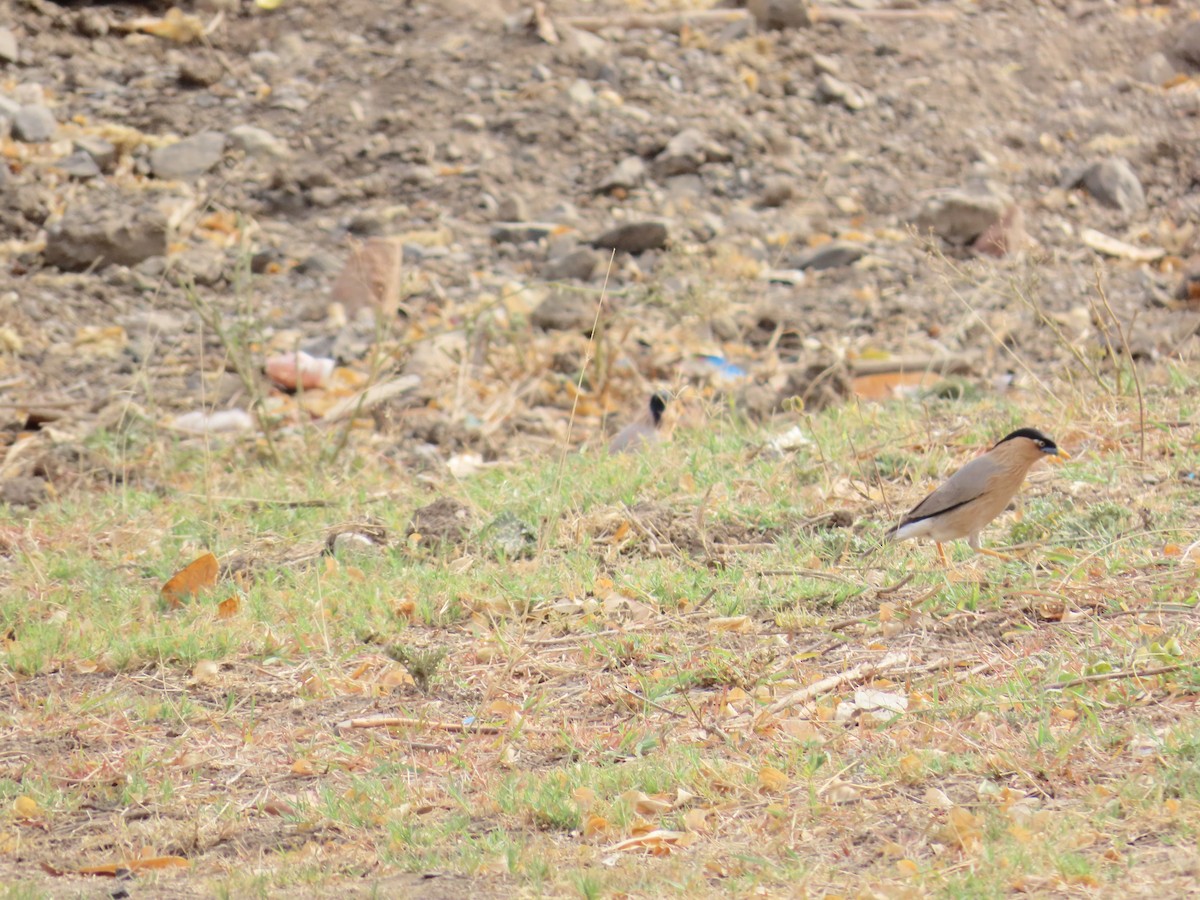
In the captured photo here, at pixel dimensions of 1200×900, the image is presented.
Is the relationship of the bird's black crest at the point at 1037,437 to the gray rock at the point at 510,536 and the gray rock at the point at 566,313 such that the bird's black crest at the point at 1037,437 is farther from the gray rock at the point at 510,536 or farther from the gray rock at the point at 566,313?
the gray rock at the point at 566,313

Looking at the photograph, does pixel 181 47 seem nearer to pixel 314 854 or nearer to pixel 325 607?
pixel 325 607

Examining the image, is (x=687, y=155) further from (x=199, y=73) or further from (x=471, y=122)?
(x=199, y=73)

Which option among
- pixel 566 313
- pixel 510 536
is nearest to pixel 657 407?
pixel 510 536

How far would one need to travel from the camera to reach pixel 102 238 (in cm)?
969

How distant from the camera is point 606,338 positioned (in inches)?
318

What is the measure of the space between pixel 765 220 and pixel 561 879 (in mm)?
8553

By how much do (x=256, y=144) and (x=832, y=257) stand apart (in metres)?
4.70

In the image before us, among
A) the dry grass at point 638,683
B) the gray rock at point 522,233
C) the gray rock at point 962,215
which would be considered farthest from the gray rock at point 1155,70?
the dry grass at point 638,683

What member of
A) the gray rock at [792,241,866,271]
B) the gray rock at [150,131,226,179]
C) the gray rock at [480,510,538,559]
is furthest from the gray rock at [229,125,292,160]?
the gray rock at [480,510,538,559]

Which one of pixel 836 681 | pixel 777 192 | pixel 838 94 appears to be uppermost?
pixel 836 681

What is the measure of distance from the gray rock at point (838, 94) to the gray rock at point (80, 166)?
6137 mm

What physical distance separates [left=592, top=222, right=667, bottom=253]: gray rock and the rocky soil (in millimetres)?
31

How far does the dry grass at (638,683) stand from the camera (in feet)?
9.69

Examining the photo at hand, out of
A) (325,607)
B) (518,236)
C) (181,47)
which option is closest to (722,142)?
(518,236)
